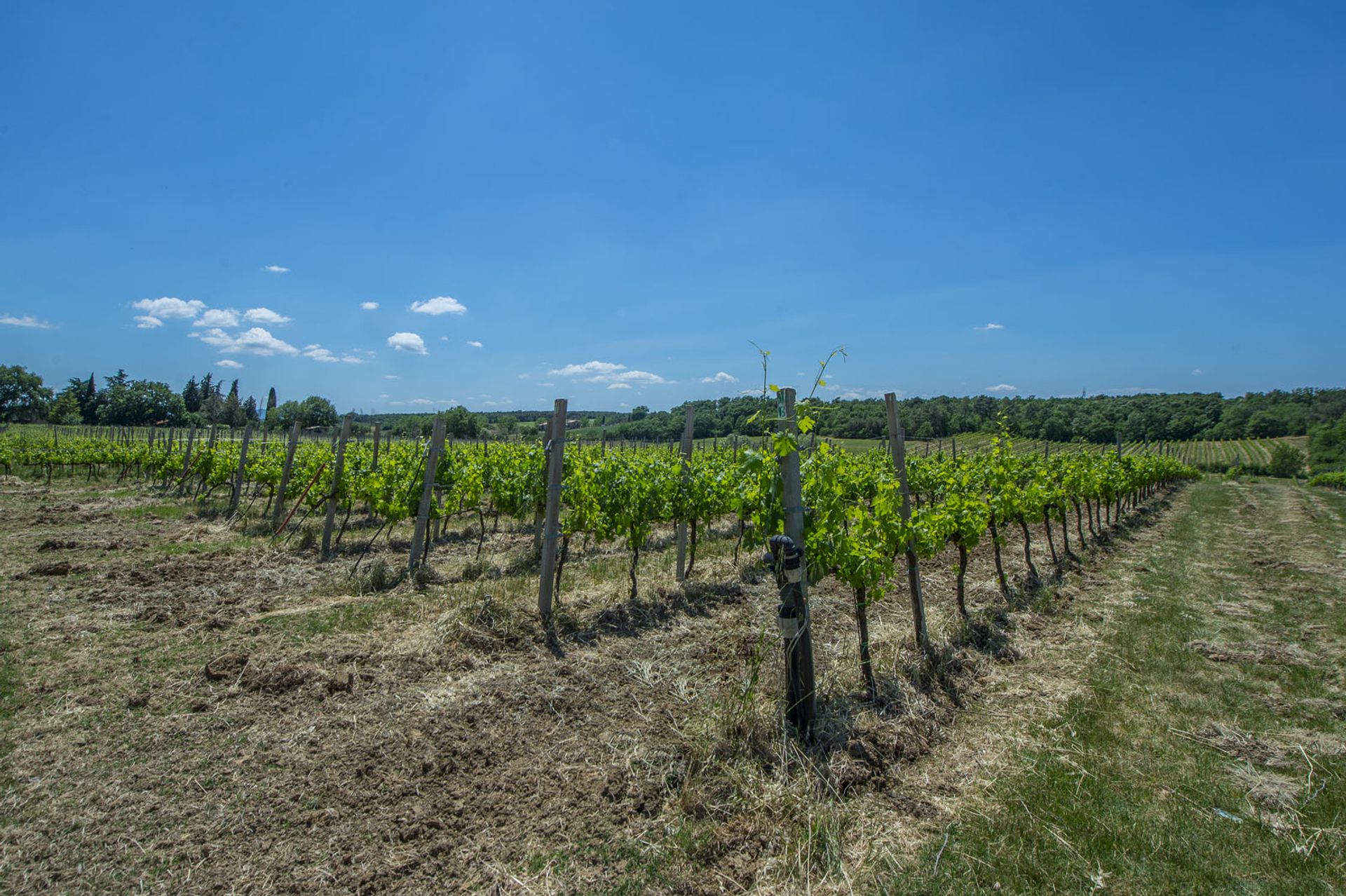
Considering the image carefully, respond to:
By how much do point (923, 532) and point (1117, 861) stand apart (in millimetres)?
2925

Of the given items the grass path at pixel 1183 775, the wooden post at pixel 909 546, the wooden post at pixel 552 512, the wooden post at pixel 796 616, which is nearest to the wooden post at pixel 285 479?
the wooden post at pixel 552 512

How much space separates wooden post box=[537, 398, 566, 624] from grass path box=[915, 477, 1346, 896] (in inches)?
165

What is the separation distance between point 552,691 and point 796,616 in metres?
2.08

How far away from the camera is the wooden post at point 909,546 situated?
5.48 meters

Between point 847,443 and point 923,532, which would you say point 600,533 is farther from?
point 847,443

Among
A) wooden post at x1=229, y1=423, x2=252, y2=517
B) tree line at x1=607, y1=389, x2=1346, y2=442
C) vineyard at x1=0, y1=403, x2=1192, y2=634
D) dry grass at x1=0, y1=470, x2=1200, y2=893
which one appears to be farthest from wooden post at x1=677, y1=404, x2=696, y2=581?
tree line at x1=607, y1=389, x2=1346, y2=442

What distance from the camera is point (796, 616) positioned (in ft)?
12.8

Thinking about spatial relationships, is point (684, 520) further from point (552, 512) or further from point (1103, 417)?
point (1103, 417)

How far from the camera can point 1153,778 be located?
144 inches

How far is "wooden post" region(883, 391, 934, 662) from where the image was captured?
18.0 ft

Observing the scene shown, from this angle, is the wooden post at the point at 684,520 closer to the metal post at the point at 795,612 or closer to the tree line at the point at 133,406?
the metal post at the point at 795,612

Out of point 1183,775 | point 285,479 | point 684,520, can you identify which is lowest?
point 1183,775

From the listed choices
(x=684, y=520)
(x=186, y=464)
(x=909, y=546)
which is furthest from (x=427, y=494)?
(x=186, y=464)

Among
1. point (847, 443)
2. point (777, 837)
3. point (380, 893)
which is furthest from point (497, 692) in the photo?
point (847, 443)
